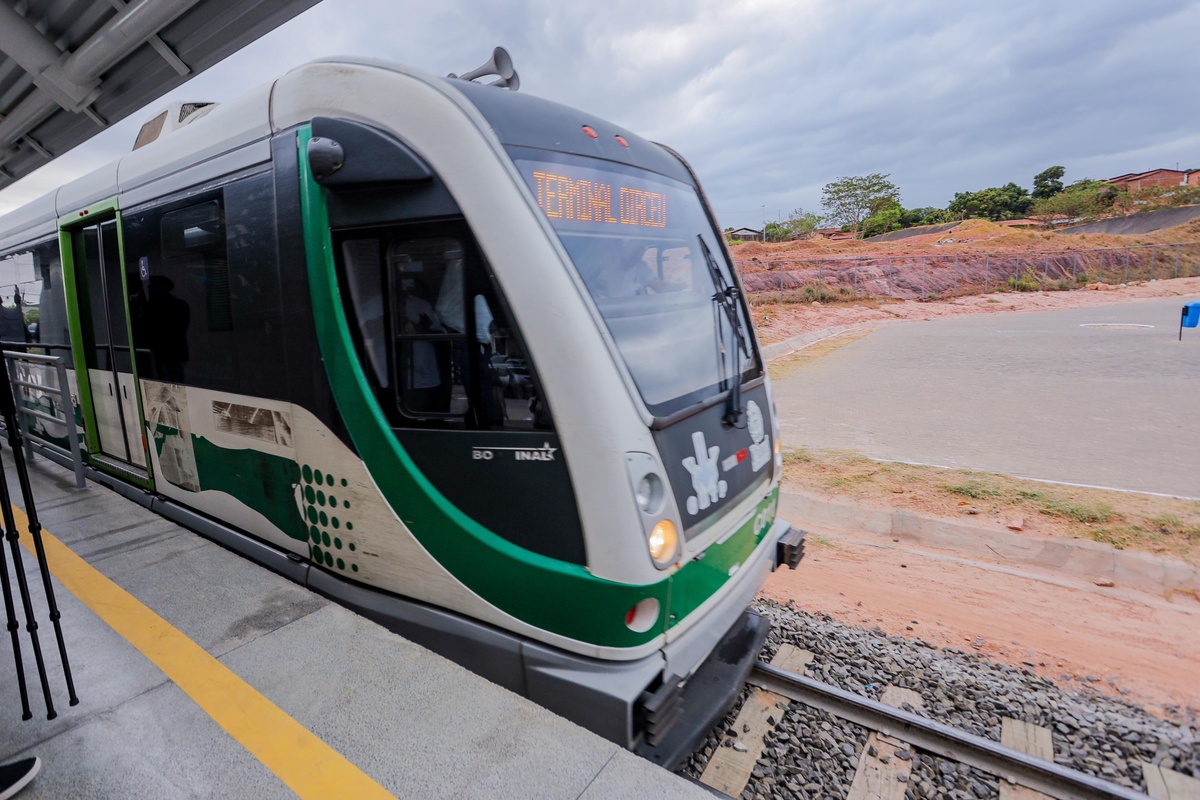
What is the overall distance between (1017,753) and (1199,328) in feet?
75.1

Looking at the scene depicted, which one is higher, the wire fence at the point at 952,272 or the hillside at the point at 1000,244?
the hillside at the point at 1000,244

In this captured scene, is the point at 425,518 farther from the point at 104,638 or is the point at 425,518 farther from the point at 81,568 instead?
the point at 81,568

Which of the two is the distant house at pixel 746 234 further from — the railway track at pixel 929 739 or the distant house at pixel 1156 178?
the railway track at pixel 929 739

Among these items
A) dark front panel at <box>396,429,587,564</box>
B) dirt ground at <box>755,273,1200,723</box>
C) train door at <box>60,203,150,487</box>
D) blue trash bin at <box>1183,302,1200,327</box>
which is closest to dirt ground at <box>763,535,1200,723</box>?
dirt ground at <box>755,273,1200,723</box>

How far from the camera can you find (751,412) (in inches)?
142

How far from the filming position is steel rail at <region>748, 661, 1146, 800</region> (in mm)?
2883

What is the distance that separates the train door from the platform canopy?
760 mm

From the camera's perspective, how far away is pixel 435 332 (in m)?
2.89

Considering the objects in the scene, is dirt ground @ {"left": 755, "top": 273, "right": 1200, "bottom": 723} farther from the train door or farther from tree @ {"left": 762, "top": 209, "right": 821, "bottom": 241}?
tree @ {"left": 762, "top": 209, "right": 821, "bottom": 241}

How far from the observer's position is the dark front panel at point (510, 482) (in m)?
2.60

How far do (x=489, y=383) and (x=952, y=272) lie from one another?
130 ft

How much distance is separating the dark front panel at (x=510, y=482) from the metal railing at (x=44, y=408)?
4005mm

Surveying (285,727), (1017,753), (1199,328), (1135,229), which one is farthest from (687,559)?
(1135,229)

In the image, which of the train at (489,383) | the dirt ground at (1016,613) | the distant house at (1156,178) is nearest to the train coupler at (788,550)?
the train at (489,383)
